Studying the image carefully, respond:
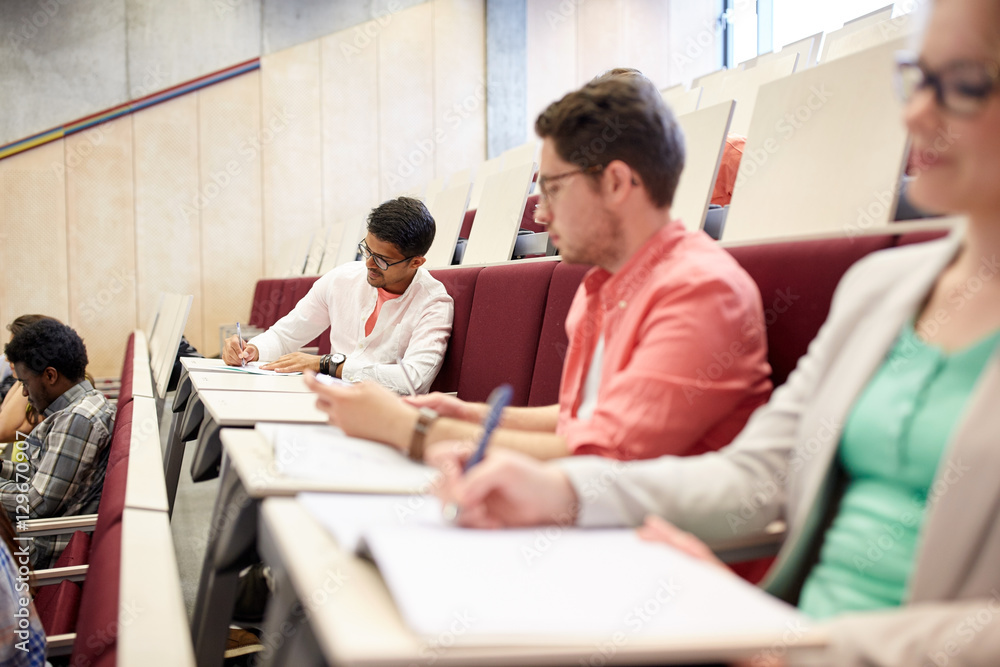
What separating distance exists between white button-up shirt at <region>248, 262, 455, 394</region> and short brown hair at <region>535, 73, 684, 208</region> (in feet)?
2.48

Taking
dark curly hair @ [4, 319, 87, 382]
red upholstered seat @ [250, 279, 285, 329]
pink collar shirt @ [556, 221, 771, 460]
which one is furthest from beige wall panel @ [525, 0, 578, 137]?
pink collar shirt @ [556, 221, 771, 460]

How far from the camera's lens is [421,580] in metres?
0.40

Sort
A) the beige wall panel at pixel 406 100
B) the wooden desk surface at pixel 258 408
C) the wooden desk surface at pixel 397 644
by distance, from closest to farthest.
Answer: the wooden desk surface at pixel 397 644 → the wooden desk surface at pixel 258 408 → the beige wall panel at pixel 406 100

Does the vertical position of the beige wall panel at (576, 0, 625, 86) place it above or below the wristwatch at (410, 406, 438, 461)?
above

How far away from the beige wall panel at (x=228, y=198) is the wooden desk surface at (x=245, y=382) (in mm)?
3222

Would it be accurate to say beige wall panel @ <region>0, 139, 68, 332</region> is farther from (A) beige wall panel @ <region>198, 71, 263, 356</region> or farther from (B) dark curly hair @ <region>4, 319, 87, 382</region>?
(B) dark curly hair @ <region>4, 319, 87, 382</region>

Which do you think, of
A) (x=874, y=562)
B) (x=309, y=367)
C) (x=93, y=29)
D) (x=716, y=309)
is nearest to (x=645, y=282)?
(x=716, y=309)

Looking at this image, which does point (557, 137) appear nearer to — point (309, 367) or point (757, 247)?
point (757, 247)

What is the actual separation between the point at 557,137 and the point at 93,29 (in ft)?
13.9

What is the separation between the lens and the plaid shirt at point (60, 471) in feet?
4.52

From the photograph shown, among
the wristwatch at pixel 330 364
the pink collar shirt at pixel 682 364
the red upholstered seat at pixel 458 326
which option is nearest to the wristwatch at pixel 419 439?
the pink collar shirt at pixel 682 364

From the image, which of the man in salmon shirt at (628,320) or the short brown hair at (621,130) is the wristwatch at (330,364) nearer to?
the man in salmon shirt at (628,320)

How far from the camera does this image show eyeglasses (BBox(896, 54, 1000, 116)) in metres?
0.45

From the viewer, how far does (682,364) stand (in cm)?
65
